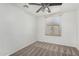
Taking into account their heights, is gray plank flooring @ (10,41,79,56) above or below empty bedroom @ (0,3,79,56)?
below

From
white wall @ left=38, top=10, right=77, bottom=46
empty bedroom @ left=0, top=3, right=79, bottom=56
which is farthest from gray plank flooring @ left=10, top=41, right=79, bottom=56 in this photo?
white wall @ left=38, top=10, right=77, bottom=46

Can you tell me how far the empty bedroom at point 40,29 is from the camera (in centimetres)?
266

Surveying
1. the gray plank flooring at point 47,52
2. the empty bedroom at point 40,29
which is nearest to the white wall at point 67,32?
the empty bedroom at point 40,29

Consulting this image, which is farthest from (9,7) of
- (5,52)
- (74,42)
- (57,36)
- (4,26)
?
(74,42)

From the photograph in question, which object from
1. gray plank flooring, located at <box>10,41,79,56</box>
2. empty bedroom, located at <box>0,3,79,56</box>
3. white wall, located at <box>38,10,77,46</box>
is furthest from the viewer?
white wall, located at <box>38,10,77,46</box>

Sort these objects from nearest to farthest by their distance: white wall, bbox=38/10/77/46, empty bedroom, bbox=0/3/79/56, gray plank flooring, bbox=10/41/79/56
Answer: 1. empty bedroom, bbox=0/3/79/56
2. gray plank flooring, bbox=10/41/79/56
3. white wall, bbox=38/10/77/46

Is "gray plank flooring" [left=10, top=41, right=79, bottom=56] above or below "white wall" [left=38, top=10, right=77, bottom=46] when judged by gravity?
below

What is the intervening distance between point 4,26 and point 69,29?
343 cm

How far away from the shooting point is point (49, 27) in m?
4.83

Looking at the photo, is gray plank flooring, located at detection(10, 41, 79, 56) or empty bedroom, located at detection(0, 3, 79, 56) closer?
empty bedroom, located at detection(0, 3, 79, 56)

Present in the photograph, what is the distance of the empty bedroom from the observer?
2.66 m

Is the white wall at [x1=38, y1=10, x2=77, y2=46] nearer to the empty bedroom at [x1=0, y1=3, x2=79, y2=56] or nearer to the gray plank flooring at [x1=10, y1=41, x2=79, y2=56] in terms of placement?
the empty bedroom at [x1=0, y1=3, x2=79, y2=56]

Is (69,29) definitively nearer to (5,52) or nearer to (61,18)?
(61,18)

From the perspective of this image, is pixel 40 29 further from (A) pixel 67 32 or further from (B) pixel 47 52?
(B) pixel 47 52
